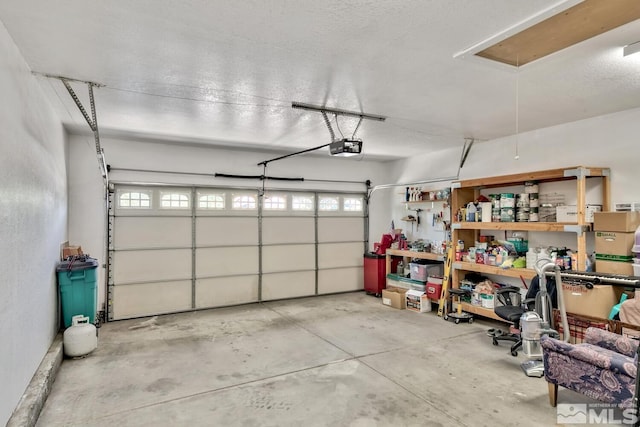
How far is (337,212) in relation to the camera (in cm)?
738

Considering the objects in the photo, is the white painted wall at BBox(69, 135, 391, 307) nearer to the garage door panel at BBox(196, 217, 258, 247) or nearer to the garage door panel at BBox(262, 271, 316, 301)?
the garage door panel at BBox(196, 217, 258, 247)

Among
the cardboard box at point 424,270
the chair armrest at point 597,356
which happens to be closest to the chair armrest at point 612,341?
the chair armrest at point 597,356

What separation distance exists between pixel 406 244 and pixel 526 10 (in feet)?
16.6

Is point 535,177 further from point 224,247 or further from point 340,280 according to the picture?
point 224,247

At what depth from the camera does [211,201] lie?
618 cm

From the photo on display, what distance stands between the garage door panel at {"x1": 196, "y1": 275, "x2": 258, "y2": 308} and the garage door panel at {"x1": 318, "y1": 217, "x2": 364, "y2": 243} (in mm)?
1615

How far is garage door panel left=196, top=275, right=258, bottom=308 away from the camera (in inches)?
238

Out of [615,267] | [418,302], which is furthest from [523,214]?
[418,302]

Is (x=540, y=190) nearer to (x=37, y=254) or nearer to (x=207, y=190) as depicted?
(x=207, y=190)

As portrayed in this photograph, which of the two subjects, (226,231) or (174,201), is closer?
(174,201)

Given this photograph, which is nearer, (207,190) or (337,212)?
(207,190)

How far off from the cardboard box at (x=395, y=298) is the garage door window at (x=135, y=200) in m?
4.20

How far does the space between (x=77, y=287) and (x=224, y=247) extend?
7.81 feet

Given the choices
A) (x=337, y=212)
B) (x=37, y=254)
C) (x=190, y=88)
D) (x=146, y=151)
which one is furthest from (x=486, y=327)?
(x=146, y=151)
